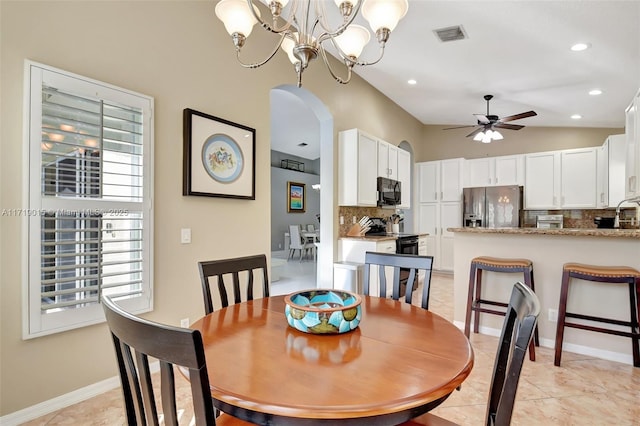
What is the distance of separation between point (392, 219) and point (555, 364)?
335cm

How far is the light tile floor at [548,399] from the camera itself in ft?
6.28

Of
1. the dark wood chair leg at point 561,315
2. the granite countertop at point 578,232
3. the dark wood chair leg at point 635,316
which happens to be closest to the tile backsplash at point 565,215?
the granite countertop at point 578,232

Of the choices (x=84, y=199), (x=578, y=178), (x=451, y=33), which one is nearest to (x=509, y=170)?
(x=578, y=178)

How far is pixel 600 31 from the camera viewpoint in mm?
2992

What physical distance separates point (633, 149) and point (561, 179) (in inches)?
113

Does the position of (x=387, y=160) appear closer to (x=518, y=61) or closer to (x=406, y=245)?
(x=406, y=245)

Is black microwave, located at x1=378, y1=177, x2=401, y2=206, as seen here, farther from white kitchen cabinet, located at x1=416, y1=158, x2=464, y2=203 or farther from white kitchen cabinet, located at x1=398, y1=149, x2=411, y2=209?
white kitchen cabinet, located at x1=416, y1=158, x2=464, y2=203

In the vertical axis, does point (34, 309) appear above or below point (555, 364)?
above

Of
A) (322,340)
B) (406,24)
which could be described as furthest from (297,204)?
(322,340)

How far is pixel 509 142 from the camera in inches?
259

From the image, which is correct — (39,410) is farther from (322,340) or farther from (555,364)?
(555,364)

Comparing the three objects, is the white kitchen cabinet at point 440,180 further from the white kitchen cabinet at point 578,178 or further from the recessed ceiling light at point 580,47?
the recessed ceiling light at point 580,47

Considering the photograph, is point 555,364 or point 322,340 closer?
point 322,340

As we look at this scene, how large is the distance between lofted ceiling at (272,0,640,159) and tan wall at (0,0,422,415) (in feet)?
5.17
